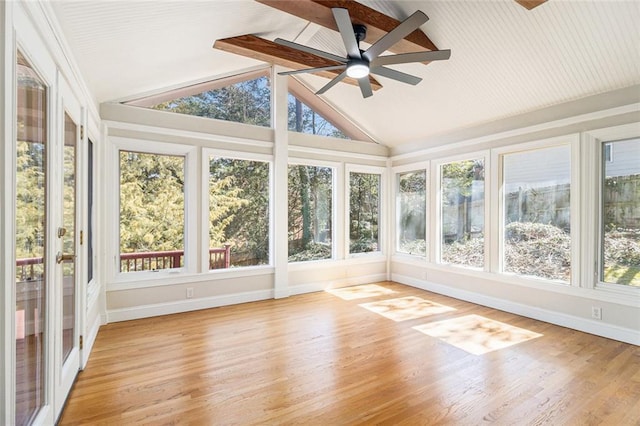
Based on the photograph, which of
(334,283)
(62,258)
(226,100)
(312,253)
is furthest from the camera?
(334,283)

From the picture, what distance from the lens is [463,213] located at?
16.4 ft

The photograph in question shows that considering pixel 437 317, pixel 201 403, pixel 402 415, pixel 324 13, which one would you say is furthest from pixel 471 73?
pixel 201 403

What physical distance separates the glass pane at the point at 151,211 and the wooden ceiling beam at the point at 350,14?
2.45 metres

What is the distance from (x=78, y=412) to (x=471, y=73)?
476cm

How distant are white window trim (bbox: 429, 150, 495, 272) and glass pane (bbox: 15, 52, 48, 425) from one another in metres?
4.76

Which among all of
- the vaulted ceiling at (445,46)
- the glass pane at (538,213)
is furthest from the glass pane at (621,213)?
the vaulted ceiling at (445,46)

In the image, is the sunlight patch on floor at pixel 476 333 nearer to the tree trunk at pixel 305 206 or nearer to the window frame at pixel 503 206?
the window frame at pixel 503 206

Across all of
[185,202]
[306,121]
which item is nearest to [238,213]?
[185,202]

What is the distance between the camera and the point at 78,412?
7.10 feet

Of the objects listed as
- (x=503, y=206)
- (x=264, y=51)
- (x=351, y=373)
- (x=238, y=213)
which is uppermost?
(x=264, y=51)

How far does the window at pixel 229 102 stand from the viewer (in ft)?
14.6

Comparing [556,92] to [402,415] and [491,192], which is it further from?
[402,415]

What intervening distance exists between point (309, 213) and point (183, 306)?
2.31 metres

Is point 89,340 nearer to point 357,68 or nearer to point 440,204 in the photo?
point 357,68
